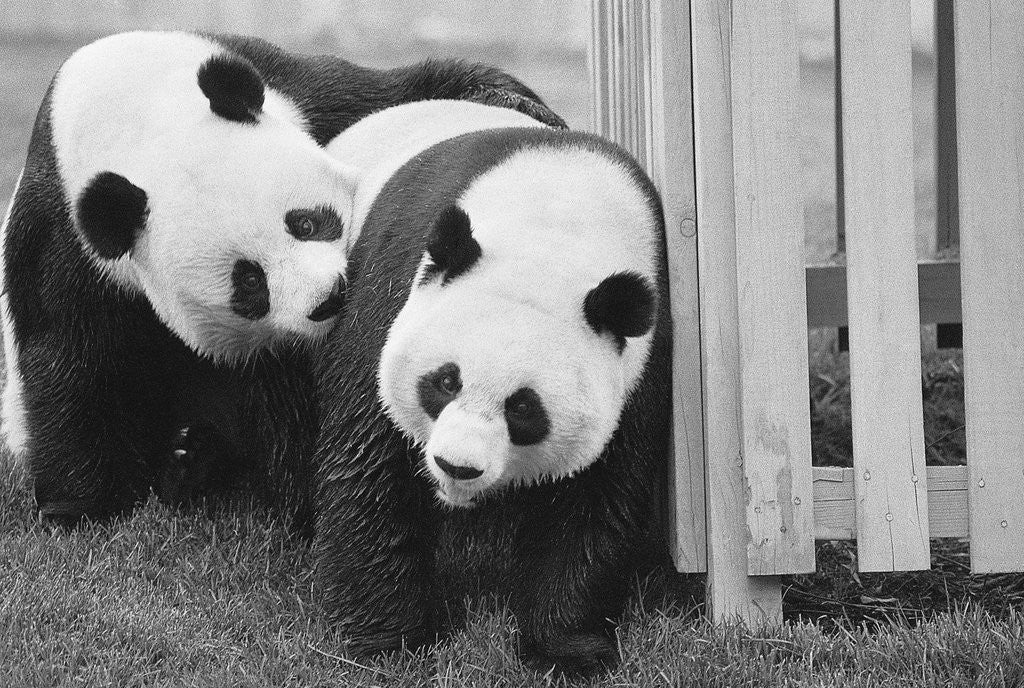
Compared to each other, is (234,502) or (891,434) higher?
(891,434)

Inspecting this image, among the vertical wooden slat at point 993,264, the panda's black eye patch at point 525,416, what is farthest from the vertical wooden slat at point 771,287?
the panda's black eye patch at point 525,416

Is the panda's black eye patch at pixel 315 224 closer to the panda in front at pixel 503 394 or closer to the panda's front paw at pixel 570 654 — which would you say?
the panda in front at pixel 503 394

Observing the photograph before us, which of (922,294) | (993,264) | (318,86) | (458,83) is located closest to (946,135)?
(922,294)

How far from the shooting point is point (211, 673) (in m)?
3.35

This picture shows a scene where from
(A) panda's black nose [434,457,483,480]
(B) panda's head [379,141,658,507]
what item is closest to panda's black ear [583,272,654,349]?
(B) panda's head [379,141,658,507]

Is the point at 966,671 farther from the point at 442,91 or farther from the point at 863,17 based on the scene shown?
the point at 442,91

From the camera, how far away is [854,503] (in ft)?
11.7

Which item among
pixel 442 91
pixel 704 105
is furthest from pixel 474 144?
pixel 442 91

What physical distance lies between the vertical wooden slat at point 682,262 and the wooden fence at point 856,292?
0.8 inches

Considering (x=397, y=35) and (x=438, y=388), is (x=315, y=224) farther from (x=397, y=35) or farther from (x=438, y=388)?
(x=397, y=35)

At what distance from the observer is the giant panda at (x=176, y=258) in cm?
390

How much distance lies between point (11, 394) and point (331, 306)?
5.35 feet

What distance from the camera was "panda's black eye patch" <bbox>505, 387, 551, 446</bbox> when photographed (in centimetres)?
310

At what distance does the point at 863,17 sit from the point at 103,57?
2469mm
